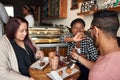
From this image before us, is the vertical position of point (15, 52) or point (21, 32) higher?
point (21, 32)

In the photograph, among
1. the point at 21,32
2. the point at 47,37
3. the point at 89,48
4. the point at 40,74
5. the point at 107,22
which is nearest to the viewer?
the point at 107,22

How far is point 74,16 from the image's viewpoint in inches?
167

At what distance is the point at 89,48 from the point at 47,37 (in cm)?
110

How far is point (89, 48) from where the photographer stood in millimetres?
2900

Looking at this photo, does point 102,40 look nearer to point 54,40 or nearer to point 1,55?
point 1,55

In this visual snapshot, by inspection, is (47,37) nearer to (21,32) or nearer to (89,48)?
(89,48)

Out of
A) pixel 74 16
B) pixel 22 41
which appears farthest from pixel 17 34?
pixel 74 16

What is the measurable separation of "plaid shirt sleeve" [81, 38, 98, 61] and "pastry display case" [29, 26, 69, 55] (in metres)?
0.82

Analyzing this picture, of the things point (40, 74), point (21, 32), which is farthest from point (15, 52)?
point (40, 74)

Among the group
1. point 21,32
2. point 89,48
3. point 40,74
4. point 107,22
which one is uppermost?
point 107,22

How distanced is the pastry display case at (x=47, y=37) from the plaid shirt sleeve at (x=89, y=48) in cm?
82

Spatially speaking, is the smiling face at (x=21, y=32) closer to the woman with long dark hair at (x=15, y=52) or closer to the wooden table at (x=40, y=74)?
the woman with long dark hair at (x=15, y=52)

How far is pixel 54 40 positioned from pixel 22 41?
137 cm

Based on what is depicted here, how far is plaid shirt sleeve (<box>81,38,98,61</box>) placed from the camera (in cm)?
285
